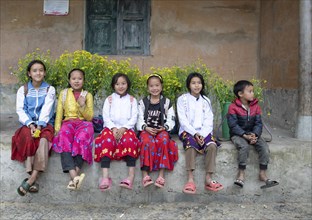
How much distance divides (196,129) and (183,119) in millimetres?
182

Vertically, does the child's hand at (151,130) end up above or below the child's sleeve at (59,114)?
below

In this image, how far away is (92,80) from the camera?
14.4 feet

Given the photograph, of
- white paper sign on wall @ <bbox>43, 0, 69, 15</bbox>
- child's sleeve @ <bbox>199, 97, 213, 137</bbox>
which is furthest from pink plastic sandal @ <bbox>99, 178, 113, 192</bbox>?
white paper sign on wall @ <bbox>43, 0, 69, 15</bbox>

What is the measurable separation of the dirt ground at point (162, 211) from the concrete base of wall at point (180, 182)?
0.08m

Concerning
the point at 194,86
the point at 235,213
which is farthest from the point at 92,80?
the point at 235,213

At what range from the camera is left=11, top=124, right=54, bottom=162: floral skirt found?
366 centimetres

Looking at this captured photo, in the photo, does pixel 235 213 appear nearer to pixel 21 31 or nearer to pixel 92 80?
pixel 92 80

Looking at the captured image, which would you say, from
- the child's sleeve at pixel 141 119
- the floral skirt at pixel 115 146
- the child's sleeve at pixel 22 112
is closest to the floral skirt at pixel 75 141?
Answer: the floral skirt at pixel 115 146

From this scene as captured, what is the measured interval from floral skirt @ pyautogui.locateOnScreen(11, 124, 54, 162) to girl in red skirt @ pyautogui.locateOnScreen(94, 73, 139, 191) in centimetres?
54

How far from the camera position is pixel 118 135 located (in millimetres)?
3816

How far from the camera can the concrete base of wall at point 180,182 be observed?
3912 mm

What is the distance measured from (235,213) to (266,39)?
375cm

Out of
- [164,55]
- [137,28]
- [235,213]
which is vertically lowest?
[235,213]

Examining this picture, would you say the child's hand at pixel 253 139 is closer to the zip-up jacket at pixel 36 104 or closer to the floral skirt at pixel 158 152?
the floral skirt at pixel 158 152
